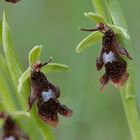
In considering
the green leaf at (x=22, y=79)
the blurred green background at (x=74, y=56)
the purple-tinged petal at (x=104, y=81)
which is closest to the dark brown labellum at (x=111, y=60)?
the purple-tinged petal at (x=104, y=81)

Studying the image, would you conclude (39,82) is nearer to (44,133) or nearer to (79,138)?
(44,133)

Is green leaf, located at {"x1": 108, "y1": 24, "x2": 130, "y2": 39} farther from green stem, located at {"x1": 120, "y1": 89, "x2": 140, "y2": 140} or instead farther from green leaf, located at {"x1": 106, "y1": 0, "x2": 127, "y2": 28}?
green stem, located at {"x1": 120, "y1": 89, "x2": 140, "y2": 140}

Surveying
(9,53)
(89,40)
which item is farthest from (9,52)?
(89,40)

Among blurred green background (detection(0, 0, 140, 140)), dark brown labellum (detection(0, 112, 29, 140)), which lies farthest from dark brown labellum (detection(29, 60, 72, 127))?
blurred green background (detection(0, 0, 140, 140))

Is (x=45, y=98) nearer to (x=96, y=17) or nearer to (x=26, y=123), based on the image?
(x=26, y=123)

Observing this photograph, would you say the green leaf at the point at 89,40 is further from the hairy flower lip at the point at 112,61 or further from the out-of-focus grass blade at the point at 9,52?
the out-of-focus grass blade at the point at 9,52

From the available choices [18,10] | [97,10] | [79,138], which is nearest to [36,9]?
[18,10]
